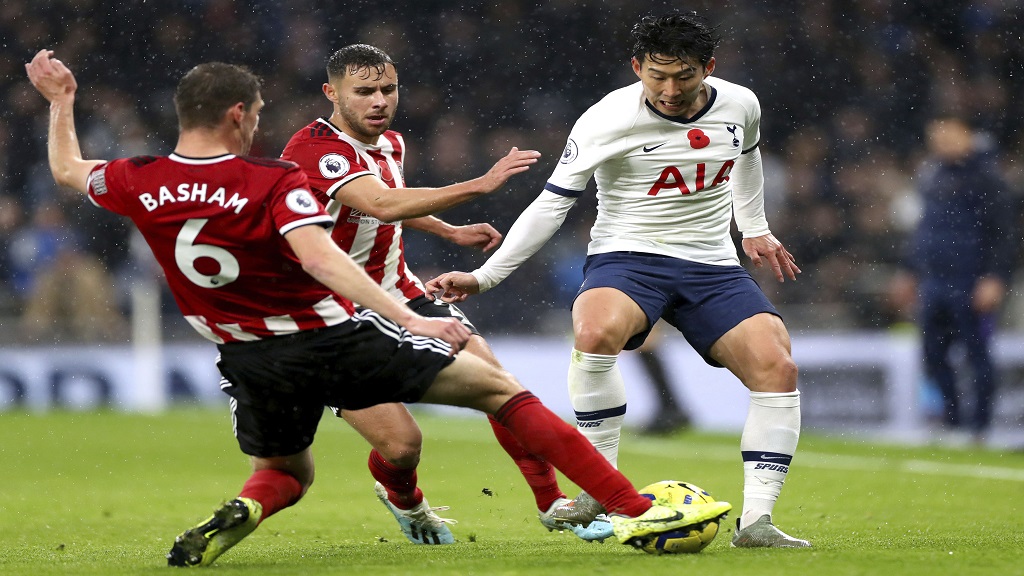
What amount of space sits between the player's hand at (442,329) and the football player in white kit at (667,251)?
106cm

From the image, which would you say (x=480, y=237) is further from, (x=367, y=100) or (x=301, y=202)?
(x=301, y=202)

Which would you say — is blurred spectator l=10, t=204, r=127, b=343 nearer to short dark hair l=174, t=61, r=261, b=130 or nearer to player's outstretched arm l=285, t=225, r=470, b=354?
short dark hair l=174, t=61, r=261, b=130

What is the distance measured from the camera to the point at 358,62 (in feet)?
17.0

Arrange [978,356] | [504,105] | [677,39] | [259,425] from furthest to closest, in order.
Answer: [504,105], [978,356], [677,39], [259,425]

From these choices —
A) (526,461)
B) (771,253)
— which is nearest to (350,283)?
(526,461)

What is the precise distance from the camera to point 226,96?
4.11m

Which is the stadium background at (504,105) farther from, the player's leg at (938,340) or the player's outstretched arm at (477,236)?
the player's outstretched arm at (477,236)

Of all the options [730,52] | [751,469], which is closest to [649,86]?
[751,469]

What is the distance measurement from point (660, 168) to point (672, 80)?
363 mm

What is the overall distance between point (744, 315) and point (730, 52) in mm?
10947

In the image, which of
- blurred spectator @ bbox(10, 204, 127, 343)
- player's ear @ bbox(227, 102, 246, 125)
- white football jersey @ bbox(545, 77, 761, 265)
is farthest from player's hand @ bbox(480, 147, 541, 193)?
blurred spectator @ bbox(10, 204, 127, 343)

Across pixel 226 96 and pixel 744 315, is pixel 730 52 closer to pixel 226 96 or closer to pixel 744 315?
pixel 744 315

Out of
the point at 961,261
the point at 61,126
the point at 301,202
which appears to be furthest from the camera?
the point at 961,261

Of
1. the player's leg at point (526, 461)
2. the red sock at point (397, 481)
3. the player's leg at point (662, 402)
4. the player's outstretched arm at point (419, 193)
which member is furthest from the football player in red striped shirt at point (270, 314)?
the player's leg at point (662, 402)
